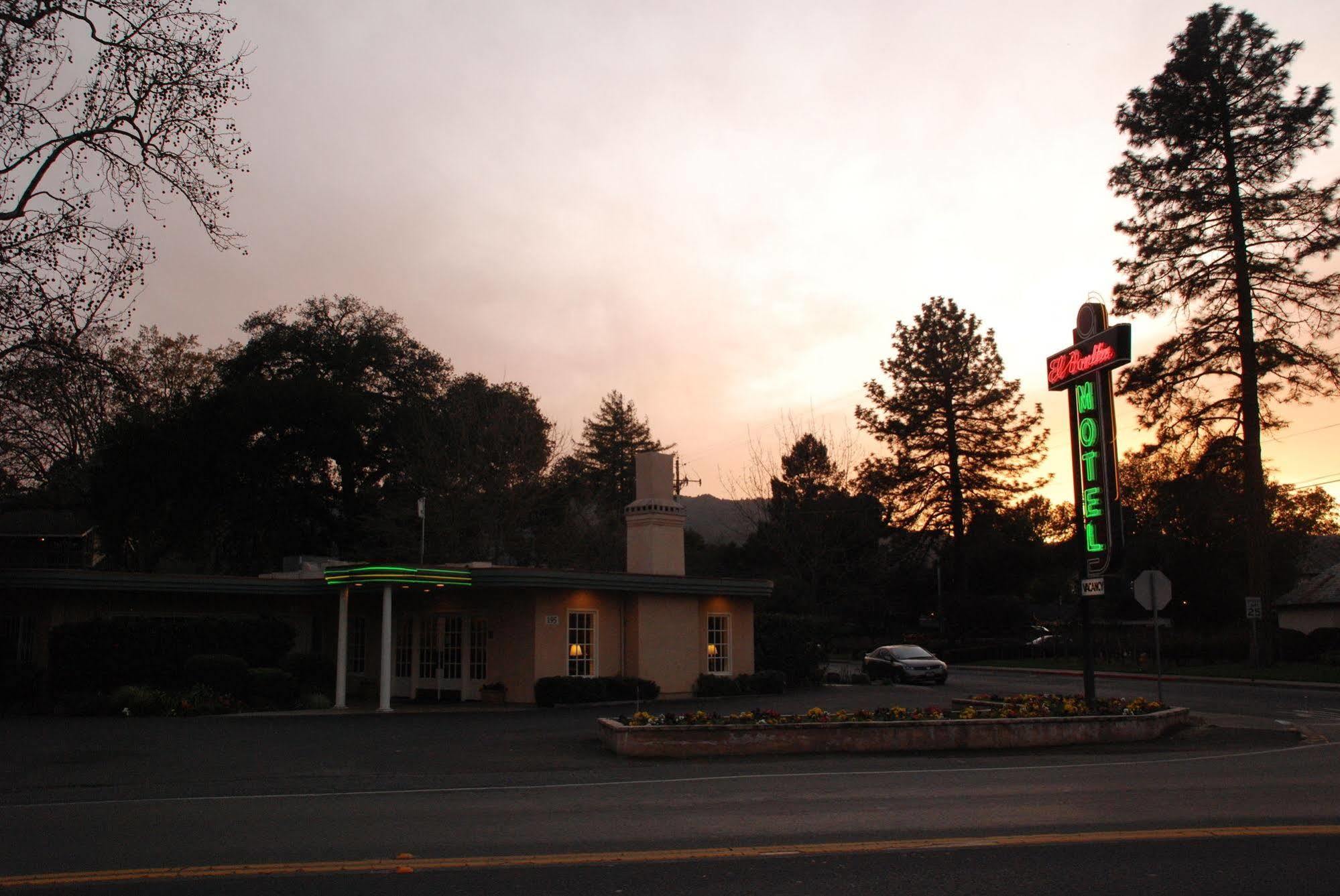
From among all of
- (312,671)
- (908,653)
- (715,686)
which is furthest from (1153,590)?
(312,671)

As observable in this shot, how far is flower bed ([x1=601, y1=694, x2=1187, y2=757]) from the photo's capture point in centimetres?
1603

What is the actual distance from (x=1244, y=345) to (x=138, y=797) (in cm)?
3736

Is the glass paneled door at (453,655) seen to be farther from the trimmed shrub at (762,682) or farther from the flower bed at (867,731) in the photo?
the flower bed at (867,731)

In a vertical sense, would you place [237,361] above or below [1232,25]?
below

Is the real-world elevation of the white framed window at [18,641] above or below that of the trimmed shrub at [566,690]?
above

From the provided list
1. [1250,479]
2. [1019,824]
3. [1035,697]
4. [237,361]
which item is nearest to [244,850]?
[1019,824]

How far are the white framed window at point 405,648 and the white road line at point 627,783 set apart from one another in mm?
16334

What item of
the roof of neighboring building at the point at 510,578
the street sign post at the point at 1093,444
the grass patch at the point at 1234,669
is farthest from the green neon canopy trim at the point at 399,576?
the grass patch at the point at 1234,669

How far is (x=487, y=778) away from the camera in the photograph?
13422mm

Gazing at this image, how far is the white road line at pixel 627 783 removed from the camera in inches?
440

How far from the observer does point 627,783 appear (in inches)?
505

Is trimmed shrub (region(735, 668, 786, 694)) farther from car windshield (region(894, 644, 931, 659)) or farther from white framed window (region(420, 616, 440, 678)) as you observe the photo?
white framed window (region(420, 616, 440, 678))

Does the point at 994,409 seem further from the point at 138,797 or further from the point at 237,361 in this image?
the point at 138,797

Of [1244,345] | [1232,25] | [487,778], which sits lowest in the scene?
[487,778]
